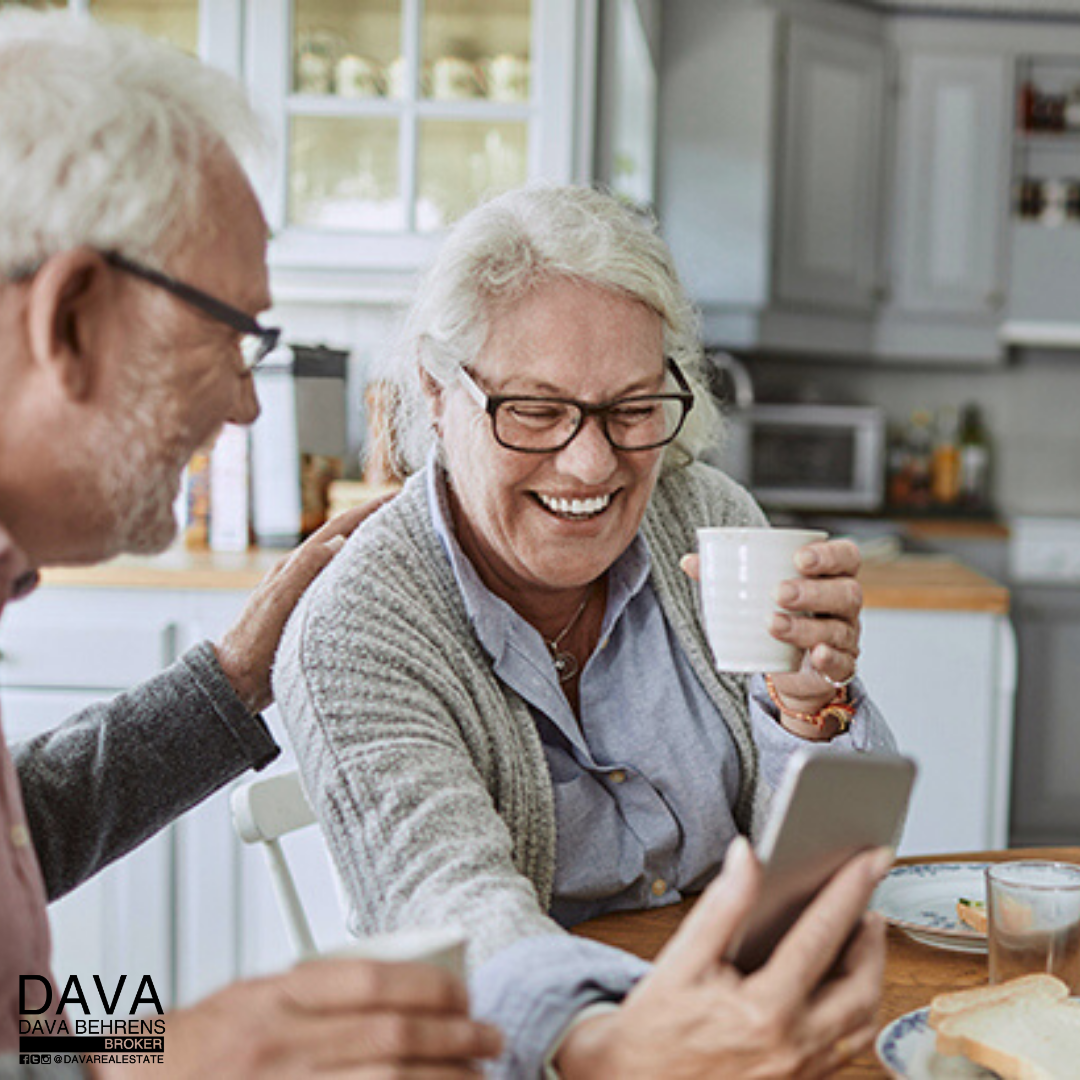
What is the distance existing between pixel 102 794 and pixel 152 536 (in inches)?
17.3

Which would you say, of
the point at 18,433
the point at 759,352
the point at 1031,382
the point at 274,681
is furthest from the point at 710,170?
the point at 18,433

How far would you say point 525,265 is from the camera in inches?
47.6

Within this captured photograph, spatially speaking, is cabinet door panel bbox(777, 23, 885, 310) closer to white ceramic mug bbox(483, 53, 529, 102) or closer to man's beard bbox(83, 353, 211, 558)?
white ceramic mug bbox(483, 53, 529, 102)

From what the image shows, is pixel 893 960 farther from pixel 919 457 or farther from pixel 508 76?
pixel 919 457

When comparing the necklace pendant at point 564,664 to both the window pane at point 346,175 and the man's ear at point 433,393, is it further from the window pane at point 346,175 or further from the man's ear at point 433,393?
the window pane at point 346,175

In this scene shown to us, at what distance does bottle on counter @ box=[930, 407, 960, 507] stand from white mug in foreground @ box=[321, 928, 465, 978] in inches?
171

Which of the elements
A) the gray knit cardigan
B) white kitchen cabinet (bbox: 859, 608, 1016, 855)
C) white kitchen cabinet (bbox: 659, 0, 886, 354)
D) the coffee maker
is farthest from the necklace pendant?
white kitchen cabinet (bbox: 659, 0, 886, 354)

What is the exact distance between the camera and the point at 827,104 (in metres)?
4.28

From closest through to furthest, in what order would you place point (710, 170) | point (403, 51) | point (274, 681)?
point (274, 681) → point (403, 51) → point (710, 170)

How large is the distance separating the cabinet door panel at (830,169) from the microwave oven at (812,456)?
38cm

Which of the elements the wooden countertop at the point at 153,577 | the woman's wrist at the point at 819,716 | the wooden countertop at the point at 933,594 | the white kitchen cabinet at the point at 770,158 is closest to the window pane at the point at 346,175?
the wooden countertop at the point at 153,577

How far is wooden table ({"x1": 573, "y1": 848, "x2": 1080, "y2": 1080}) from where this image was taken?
0.92 metres

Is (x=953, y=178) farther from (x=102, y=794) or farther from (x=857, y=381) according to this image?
(x=102, y=794)

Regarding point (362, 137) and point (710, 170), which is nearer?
point (362, 137)
